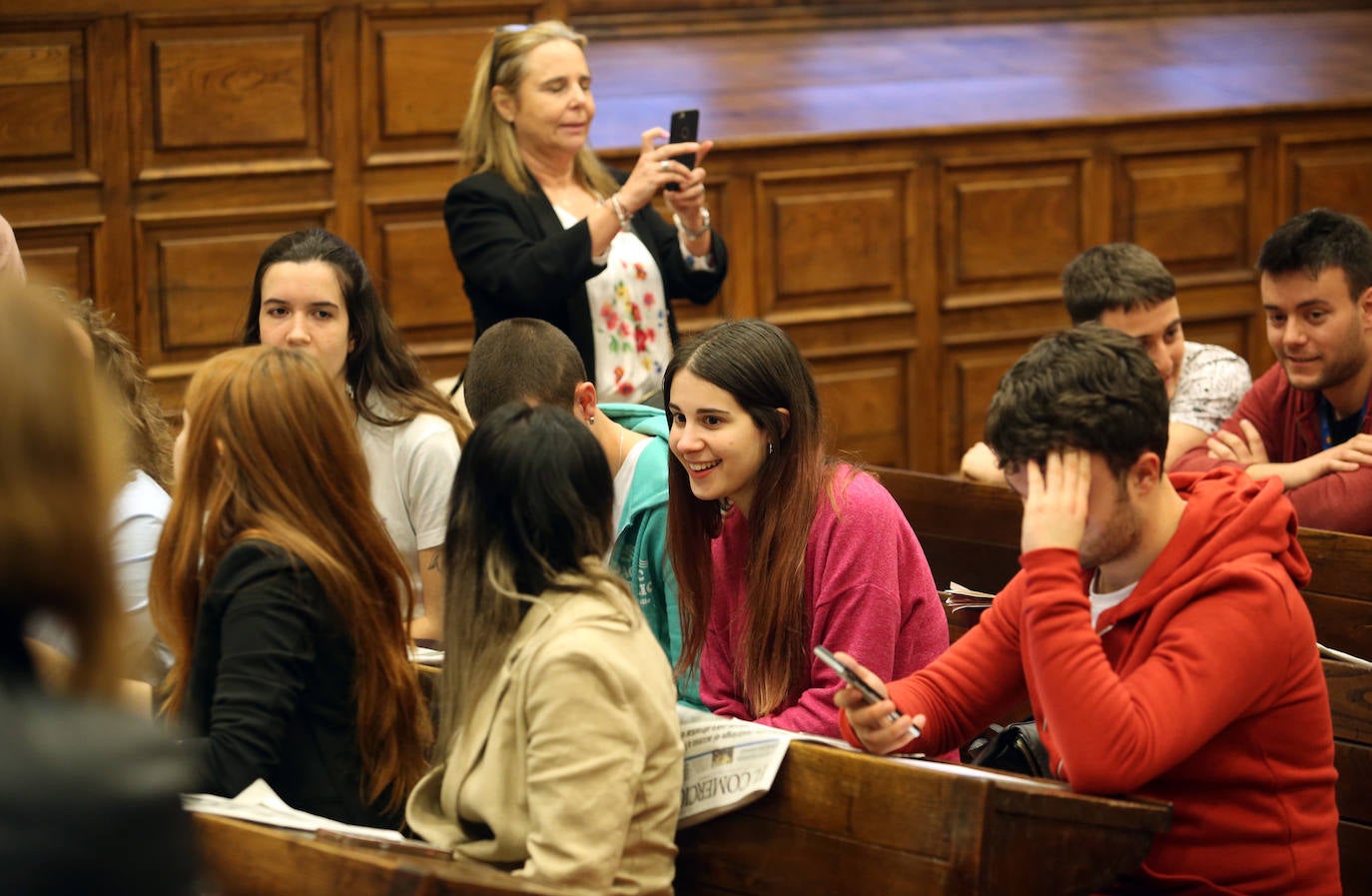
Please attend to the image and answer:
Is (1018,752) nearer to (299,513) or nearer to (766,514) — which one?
(766,514)

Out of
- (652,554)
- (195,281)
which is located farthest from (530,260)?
(195,281)

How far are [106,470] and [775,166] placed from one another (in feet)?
14.5

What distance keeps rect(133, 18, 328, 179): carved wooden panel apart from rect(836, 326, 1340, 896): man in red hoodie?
10.9ft

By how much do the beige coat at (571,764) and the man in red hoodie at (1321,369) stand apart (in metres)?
1.71

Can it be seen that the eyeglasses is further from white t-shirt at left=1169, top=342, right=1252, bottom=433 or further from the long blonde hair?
white t-shirt at left=1169, top=342, right=1252, bottom=433

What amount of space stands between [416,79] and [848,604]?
3045 millimetres

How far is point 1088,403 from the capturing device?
5.98 feet

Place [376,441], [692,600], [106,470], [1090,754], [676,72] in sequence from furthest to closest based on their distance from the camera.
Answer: [676,72], [376,441], [692,600], [1090,754], [106,470]

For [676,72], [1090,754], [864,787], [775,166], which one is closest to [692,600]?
[864,787]

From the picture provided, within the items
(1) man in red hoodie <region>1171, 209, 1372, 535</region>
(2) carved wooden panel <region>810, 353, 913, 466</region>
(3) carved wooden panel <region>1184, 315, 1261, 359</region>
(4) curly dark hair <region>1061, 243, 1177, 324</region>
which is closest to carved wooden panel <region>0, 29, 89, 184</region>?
(2) carved wooden panel <region>810, 353, 913, 466</region>

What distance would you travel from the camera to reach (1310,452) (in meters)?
3.36

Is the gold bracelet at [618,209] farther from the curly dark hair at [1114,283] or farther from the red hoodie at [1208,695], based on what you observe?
the red hoodie at [1208,695]

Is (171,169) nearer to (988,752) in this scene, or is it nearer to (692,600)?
(692,600)

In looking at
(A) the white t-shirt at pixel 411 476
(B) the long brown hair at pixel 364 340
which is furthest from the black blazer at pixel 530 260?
(A) the white t-shirt at pixel 411 476
